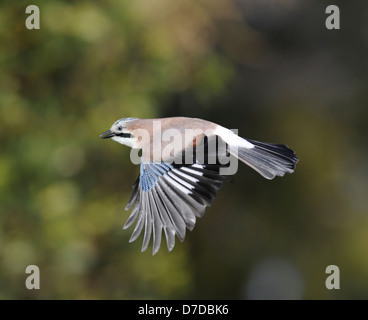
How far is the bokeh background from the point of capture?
15.4ft

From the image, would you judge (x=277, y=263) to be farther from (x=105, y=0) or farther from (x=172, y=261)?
(x=105, y=0)

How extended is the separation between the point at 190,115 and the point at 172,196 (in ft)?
10.7

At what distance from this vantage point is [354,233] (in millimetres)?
6824

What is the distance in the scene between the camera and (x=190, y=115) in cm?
567

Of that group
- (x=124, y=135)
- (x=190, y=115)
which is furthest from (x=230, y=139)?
(x=190, y=115)

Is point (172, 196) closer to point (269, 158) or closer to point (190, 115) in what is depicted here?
point (269, 158)

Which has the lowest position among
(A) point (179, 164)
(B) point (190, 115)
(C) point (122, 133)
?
(A) point (179, 164)

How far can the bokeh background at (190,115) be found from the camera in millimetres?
4703

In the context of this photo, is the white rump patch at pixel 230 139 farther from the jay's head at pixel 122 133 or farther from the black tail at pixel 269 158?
the jay's head at pixel 122 133

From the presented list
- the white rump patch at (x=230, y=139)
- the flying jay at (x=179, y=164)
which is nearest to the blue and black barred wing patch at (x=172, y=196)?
the flying jay at (x=179, y=164)

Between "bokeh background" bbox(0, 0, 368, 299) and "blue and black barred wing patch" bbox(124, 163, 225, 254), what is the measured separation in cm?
208

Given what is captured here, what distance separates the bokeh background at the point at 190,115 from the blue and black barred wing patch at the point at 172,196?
2.08 meters

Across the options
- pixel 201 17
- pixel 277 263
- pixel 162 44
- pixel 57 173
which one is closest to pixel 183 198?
pixel 57 173

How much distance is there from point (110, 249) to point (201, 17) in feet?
6.96
